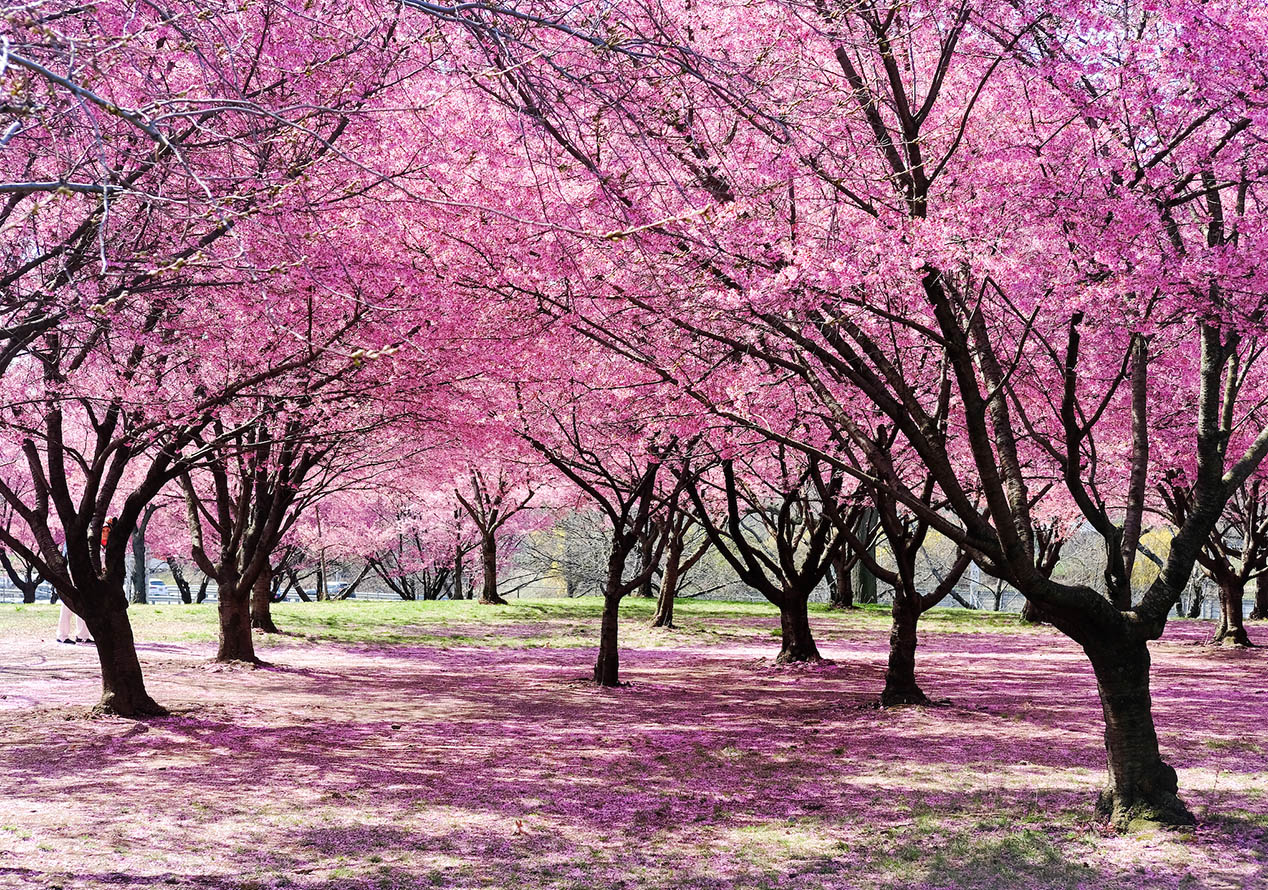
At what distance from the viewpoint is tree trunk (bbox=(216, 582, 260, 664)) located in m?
15.8

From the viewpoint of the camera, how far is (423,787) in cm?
827

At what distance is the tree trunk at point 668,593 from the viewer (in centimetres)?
→ 2417

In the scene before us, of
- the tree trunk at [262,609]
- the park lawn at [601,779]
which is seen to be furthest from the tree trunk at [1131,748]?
the tree trunk at [262,609]

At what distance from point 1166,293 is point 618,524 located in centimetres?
819

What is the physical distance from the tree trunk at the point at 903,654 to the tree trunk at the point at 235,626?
9.45 meters

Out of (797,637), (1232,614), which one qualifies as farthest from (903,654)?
(1232,614)

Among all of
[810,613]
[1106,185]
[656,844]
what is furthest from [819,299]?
[810,613]

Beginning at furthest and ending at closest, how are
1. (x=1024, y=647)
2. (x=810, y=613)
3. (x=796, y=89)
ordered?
(x=810, y=613)
(x=1024, y=647)
(x=796, y=89)

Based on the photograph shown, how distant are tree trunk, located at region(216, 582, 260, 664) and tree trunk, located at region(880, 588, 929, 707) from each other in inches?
372

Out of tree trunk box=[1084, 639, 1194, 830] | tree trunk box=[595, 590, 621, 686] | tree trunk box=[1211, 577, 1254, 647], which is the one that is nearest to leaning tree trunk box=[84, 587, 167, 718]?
tree trunk box=[595, 590, 621, 686]

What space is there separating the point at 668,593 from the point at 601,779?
16.0 m

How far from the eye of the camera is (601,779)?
8.76m

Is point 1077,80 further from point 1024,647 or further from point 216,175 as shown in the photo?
point 1024,647

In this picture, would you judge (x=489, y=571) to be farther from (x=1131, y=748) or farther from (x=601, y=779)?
(x=1131, y=748)
